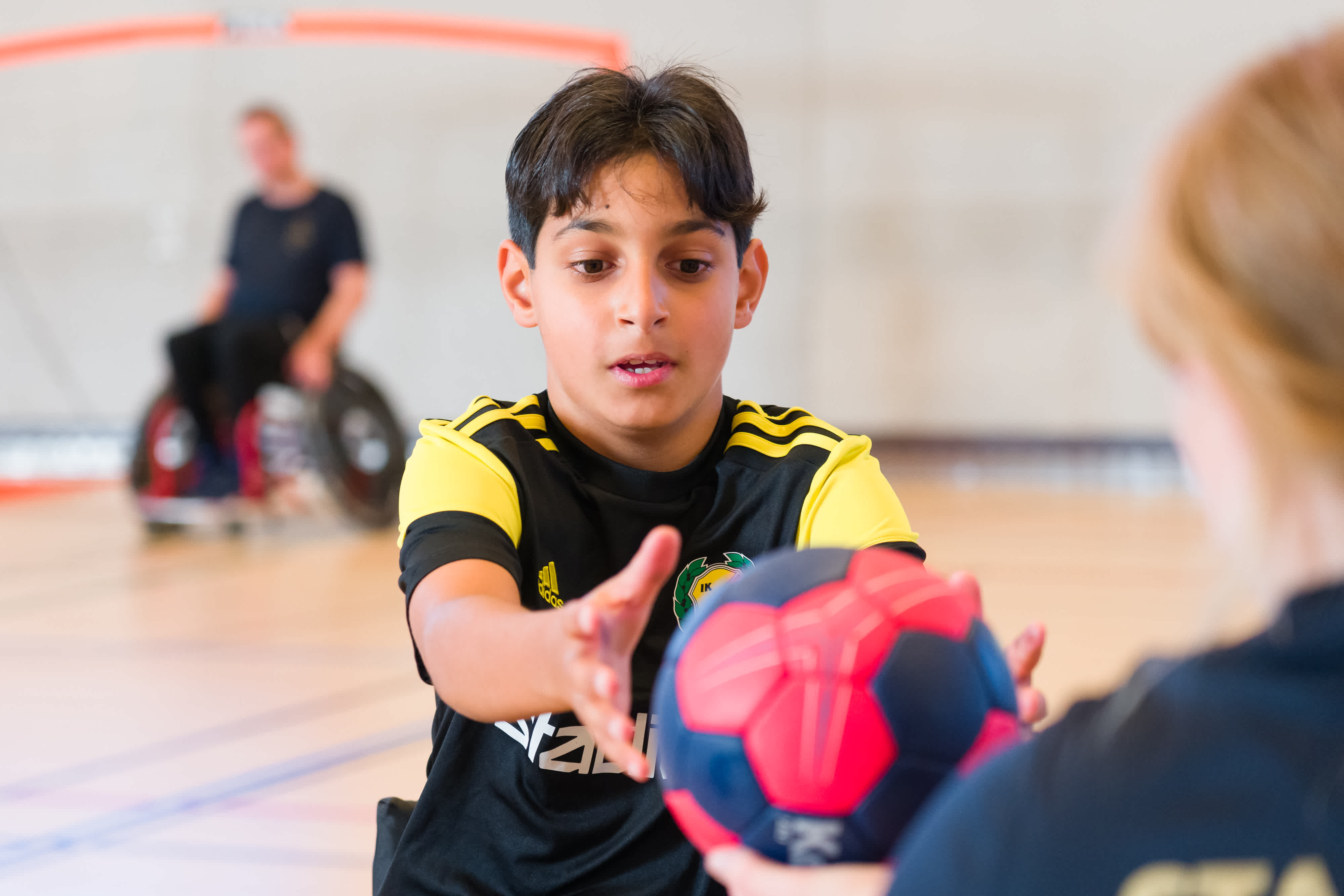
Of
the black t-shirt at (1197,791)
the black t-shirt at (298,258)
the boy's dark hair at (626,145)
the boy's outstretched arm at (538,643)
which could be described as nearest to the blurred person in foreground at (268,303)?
the black t-shirt at (298,258)

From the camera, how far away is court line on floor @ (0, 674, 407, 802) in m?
2.61

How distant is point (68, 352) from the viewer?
8977mm

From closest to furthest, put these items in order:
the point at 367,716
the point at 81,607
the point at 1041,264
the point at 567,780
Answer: the point at 567,780, the point at 367,716, the point at 81,607, the point at 1041,264

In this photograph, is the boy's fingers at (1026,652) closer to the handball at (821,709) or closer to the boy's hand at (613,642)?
the handball at (821,709)

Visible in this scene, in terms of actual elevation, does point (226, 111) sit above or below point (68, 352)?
above

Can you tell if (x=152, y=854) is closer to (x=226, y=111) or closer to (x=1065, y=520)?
(x=1065, y=520)

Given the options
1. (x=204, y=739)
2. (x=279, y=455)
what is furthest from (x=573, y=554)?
(x=279, y=455)

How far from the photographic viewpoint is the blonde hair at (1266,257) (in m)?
0.68

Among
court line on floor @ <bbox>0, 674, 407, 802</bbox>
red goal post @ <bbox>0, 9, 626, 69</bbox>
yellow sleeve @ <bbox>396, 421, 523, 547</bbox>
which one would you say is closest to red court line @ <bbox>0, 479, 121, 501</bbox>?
red goal post @ <bbox>0, 9, 626, 69</bbox>

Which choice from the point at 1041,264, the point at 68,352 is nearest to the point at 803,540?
the point at 1041,264

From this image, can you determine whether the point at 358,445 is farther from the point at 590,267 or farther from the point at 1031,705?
the point at 1031,705

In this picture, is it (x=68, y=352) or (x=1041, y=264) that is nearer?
(x=1041, y=264)

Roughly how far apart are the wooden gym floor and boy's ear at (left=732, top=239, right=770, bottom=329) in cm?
68

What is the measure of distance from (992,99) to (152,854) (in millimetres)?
7078
